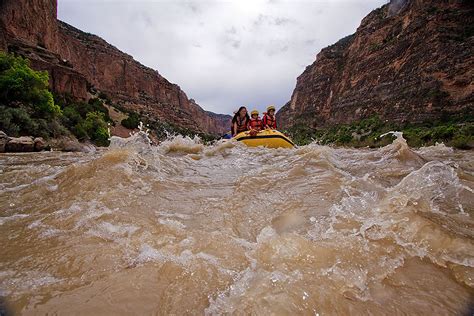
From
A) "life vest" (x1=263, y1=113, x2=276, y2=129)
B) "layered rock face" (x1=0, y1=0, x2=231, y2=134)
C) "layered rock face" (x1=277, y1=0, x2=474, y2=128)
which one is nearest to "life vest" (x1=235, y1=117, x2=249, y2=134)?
"life vest" (x1=263, y1=113, x2=276, y2=129)

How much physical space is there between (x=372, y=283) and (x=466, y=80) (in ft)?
91.0

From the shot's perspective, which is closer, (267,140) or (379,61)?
(267,140)

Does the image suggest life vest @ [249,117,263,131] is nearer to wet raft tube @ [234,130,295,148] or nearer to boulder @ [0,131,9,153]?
wet raft tube @ [234,130,295,148]

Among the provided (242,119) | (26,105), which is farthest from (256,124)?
(26,105)

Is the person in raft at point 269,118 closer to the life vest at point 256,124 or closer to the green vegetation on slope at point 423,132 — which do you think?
the life vest at point 256,124

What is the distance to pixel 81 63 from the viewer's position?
5572 centimetres

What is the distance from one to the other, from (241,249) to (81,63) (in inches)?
2566

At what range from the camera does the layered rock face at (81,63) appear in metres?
25.8

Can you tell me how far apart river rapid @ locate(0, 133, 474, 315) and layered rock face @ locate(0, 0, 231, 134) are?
77.5 feet

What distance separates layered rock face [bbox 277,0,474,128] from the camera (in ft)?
76.1

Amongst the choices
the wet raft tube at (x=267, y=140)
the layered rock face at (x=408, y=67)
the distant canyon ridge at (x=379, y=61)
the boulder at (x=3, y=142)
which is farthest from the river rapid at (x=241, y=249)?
the layered rock face at (x=408, y=67)

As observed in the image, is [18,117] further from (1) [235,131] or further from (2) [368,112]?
(2) [368,112]

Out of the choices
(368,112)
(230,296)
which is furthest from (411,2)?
(230,296)

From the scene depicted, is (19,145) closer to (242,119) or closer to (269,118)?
(242,119)
